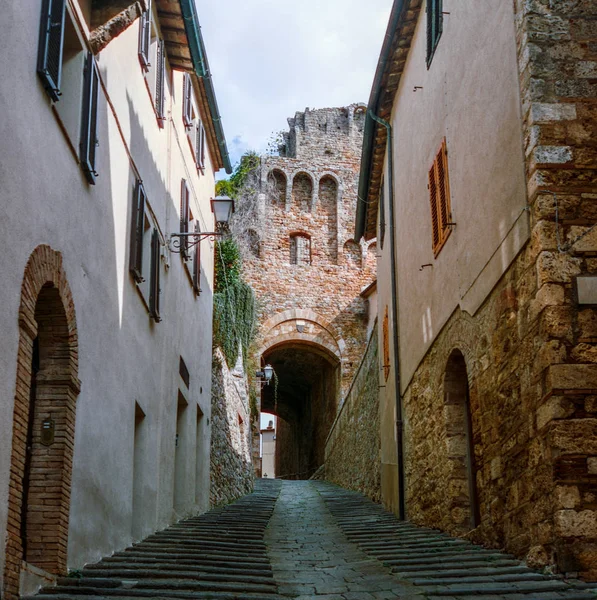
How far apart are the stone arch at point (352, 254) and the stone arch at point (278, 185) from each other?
101 inches

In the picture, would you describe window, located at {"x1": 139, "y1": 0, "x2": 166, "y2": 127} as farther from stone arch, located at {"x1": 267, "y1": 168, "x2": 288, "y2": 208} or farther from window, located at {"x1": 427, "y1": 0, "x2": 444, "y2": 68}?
stone arch, located at {"x1": 267, "y1": 168, "x2": 288, "y2": 208}

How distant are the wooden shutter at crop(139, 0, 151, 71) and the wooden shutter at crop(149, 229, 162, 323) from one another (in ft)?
6.32

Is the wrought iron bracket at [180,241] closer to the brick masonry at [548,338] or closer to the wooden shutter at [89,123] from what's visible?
the wooden shutter at [89,123]

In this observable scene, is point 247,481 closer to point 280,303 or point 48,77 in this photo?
point 280,303

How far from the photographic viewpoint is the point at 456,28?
31.3 feet

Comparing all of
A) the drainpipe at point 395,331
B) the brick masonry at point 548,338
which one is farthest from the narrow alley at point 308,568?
the drainpipe at point 395,331

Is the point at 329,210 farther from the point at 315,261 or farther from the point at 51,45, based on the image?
the point at 51,45

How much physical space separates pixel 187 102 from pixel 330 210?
18412 mm

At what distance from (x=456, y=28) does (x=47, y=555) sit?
257 inches

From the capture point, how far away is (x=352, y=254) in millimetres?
31312

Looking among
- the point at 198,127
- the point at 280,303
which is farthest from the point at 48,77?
the point at 280,303

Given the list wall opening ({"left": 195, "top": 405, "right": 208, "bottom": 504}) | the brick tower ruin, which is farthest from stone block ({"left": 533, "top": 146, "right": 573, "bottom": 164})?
the brick tower ruin

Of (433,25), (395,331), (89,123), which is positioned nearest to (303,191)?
(395,331)

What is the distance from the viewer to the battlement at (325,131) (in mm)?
32438
